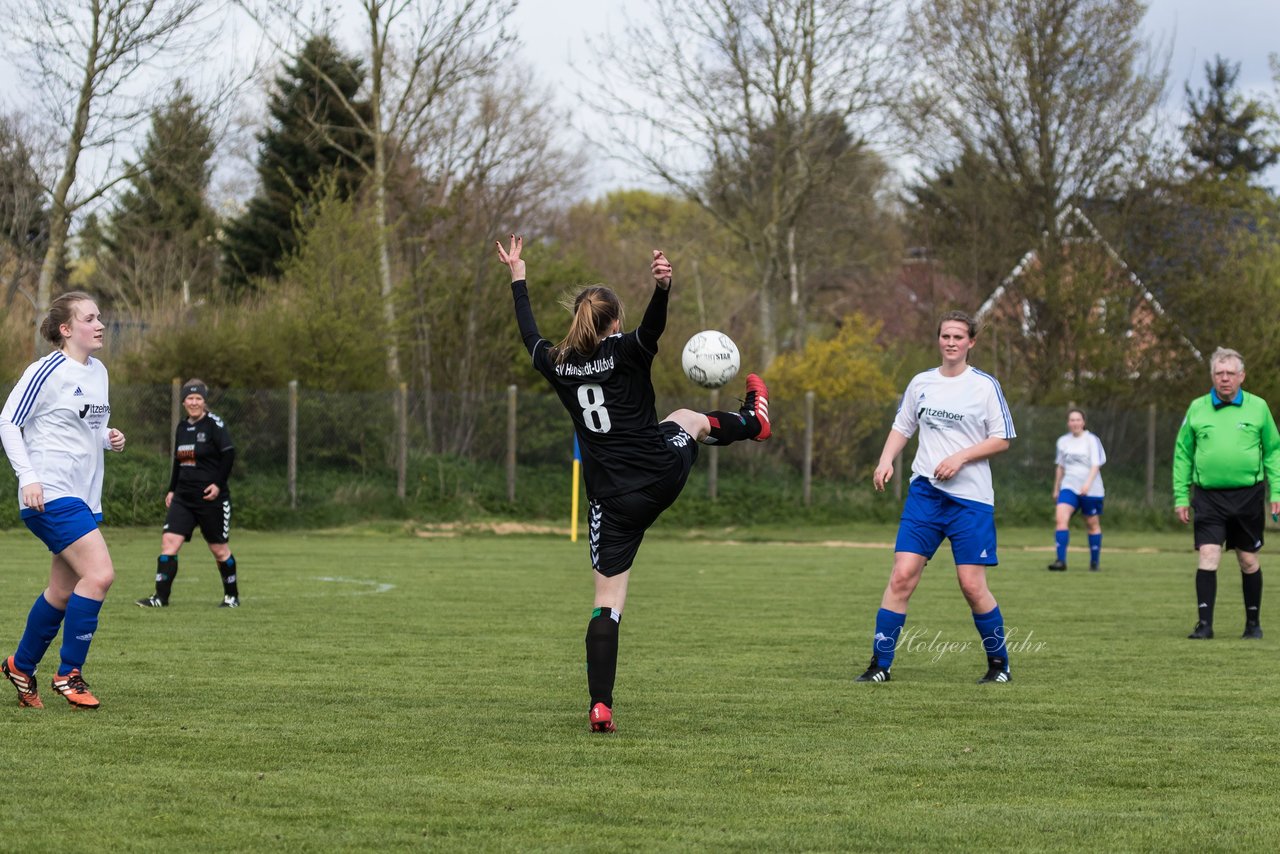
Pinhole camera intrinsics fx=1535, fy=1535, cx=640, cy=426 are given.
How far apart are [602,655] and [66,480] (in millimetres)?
2745

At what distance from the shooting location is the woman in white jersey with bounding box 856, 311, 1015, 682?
8.63 metres

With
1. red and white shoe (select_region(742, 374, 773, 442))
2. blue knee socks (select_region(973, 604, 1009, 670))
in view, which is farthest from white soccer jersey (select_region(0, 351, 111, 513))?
blue knee socks (select_region(973, 604, 1009, 670))

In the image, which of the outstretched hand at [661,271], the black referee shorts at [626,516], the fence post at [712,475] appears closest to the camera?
the outstretched hand at [661,271]

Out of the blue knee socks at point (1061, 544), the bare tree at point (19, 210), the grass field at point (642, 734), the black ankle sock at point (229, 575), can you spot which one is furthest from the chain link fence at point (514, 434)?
the black ankle sock at point (229, 575)

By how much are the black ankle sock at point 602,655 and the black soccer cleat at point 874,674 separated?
221cm

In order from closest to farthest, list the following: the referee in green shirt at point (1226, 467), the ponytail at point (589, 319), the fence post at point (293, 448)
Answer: the ponytail at point (589, 319) → the referee in green shirt at point (1226, 467) → the fence post at point (293, 448)

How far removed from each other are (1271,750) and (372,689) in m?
4.38

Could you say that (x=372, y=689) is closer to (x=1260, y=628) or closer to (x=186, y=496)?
(x=186, y=496)

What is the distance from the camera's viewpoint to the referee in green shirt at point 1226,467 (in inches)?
437

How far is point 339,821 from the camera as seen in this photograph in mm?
5035

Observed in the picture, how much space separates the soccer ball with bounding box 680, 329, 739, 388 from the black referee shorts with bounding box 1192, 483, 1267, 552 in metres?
5.05

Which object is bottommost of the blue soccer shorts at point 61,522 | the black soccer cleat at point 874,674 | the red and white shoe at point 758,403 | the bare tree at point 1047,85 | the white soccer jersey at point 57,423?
the black soccer cleat at point 874,674

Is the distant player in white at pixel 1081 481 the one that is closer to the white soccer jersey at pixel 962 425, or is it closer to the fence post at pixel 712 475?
the fence post at pixel 712 475

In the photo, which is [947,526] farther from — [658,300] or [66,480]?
[66,480]
